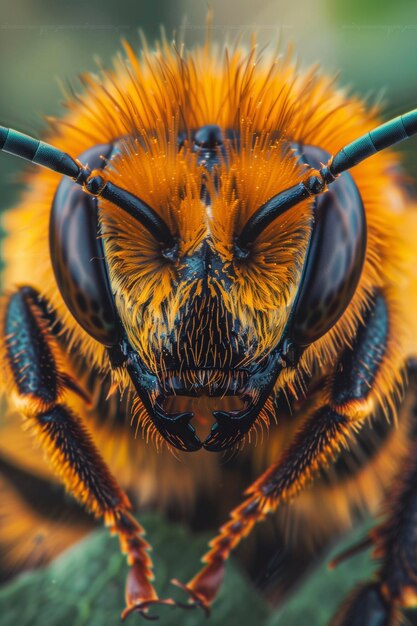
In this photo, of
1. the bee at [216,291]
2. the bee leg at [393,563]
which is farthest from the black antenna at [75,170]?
the bee leg at [393,563]

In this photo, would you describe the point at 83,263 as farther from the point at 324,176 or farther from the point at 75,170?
the point at 324,176

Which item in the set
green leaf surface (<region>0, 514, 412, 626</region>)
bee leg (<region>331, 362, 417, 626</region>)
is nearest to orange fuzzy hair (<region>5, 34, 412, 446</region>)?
bee leg (<region>331, 362, 417, 626</region>)

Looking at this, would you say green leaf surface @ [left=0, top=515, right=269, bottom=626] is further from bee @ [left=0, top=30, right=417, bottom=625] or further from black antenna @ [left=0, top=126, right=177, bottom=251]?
black antenna @ [left=0, top=126, right=177, bottom=251]

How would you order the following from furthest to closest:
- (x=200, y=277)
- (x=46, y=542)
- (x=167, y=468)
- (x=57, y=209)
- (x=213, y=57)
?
(x=46, y=542), (x=167, y=468), (x=213, y=57), (x=57, y=209), (x=200, y=277)

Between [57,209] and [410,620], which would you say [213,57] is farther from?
[410,620]

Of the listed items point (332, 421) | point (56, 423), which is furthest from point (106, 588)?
point (332, 421)

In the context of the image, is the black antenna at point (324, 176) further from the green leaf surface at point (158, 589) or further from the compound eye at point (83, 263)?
the green leaf surface at point (158, 589)

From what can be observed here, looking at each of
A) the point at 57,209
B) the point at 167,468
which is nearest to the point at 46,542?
the point at 167,468
